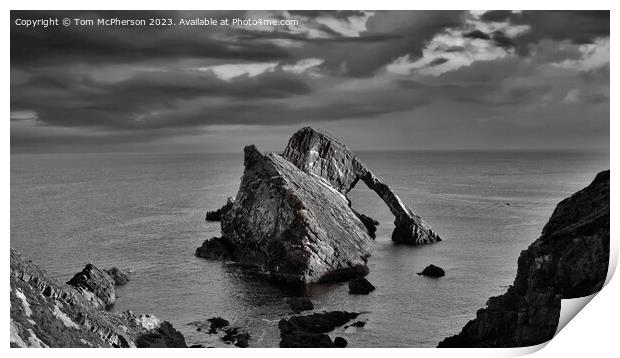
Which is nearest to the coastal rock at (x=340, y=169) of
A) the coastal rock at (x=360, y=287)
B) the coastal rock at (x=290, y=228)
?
the coastal rock at (x=290, y=228)

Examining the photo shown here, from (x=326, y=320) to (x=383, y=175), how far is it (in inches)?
4347

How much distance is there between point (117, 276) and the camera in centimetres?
4425

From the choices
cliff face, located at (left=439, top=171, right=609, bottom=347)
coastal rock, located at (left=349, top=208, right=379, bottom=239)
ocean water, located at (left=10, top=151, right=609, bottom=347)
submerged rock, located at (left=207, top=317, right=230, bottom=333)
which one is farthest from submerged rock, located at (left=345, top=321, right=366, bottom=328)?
coastal rock, located at (left=349, top=208, right=379, bottom=239)

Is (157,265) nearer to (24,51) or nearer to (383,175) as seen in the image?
(24,51)

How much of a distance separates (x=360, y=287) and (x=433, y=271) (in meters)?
7.02

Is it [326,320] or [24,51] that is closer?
[24,51]

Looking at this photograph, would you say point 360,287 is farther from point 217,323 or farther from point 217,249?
point 217,249

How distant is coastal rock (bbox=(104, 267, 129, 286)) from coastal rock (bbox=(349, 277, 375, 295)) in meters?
15.2

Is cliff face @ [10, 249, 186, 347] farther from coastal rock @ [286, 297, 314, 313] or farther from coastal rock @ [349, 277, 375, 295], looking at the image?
coastal rock @ [349, 277, 375, 295]

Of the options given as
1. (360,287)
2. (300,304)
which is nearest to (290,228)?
(360,287)

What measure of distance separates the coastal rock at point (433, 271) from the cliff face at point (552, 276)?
17527 millimetres

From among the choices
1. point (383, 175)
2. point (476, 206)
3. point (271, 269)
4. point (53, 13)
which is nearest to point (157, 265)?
point (271, 269)

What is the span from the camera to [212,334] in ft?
107

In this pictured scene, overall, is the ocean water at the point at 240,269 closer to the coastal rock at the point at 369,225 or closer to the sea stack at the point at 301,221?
the coastal rock at the point at 369,225
